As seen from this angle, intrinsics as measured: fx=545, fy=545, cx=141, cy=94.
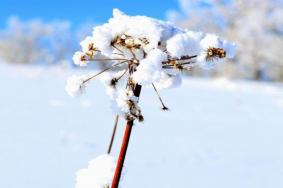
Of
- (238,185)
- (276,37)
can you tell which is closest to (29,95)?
(238,185)

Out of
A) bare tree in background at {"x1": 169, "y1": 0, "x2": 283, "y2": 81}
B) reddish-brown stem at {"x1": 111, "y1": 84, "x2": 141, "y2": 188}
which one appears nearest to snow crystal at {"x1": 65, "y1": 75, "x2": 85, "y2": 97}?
reddish-brown stem at {"x1": 111, "y1": 84, "x2": 141, "y2": 188}

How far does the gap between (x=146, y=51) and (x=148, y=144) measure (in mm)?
3208

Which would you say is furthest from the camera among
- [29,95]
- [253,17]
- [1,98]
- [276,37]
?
[276,37]

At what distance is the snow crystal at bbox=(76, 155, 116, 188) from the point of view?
3.24 ft

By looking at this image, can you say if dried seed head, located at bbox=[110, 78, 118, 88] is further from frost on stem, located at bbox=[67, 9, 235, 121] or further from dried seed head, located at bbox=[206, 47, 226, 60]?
dried seed head, located at bbox=[206, 47, 226, 60]

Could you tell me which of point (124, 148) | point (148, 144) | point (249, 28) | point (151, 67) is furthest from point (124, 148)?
point (249, 28)

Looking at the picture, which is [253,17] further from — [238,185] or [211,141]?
[238,185]

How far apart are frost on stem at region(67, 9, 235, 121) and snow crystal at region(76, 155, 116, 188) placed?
0.16m

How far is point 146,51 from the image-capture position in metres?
0.81

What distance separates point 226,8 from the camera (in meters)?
29.3

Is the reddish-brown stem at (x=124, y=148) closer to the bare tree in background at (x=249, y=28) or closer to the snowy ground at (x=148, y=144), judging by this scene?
the snowy ground at (x=148, y=144)

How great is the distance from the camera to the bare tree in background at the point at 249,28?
1149 inches

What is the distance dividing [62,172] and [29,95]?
4671 mm

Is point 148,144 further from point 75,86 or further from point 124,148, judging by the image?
point 124,148
